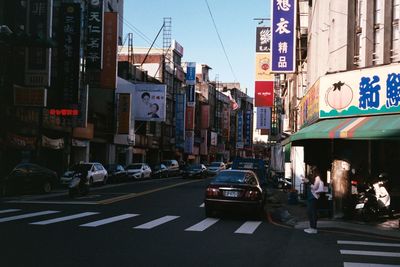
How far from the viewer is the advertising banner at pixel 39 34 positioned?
104 ft

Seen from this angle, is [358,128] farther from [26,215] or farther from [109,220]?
[26,215]

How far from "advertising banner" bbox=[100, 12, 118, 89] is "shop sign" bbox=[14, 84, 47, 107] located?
33.3 feet

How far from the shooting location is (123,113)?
5041cm

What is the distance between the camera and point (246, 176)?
17.6 m

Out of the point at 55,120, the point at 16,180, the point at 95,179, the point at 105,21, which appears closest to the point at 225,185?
the point at 16,180

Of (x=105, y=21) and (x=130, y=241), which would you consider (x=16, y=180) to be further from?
(x=105, y=21)

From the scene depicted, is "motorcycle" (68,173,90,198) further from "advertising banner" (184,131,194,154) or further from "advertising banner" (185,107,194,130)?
"advertising banner" (184,131,194,154)

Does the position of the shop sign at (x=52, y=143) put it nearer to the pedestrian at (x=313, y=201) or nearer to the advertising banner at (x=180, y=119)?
the pedestrian at (x=313, y=201)

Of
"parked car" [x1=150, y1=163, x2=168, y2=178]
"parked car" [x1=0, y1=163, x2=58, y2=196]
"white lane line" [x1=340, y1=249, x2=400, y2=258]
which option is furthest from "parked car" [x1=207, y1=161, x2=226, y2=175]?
"white lane line" [x1=340, y1=249, x2=400, y2=258]

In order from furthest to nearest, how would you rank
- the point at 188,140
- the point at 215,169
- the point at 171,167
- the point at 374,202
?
the point at 188,140 < the point at 215,169 < the point at 171,167 < the point at 374,202

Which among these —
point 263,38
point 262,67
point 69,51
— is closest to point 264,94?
point 262,67

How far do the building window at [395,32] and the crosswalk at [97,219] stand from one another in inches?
270

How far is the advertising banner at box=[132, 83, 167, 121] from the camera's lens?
54.9m

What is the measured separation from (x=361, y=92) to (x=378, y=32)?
2.26 metres
